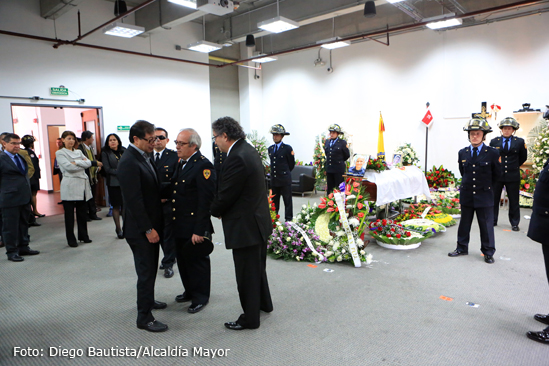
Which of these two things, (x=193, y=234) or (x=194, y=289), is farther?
(x=194, y=289)

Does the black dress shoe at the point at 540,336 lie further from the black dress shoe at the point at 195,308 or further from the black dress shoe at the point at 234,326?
the black dress shoe at the point at 195,308

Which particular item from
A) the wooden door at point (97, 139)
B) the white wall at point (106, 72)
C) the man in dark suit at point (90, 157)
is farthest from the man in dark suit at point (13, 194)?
the wooden door at point (97, 139)

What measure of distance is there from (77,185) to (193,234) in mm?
3075

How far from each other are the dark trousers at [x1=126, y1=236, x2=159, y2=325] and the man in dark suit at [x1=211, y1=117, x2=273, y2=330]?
60 centimetres

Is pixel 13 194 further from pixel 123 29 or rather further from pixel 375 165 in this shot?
pixel 375 165

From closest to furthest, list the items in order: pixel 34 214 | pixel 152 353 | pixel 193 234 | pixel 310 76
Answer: pixel 152 353 → pixel 193 234 → pixel 34 214 → pixel 310 76

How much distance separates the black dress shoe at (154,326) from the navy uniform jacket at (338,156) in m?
5.00

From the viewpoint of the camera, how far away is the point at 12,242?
473 cm

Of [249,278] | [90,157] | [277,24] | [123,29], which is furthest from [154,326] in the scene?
[123,29]

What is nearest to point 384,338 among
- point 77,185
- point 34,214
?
point 77,185

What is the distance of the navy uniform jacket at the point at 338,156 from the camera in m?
7.14

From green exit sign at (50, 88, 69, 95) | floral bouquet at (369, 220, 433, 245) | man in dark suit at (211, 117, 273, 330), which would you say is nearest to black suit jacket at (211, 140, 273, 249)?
man in dark suit at (211, 117, 273, 330)

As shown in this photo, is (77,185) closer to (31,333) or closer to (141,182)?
(31,333)

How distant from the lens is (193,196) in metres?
2.93
